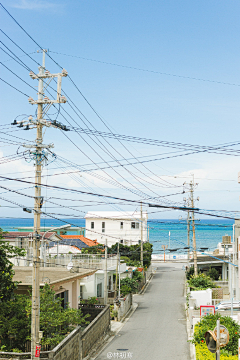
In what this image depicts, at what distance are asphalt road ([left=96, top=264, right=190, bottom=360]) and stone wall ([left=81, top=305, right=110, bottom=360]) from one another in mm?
735

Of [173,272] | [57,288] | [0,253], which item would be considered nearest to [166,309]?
[57,288]

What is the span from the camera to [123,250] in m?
59.9

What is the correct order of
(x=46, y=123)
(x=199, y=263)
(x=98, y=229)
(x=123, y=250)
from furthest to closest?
(x=98, y=229)
(x=123, y=250)
(x=199, y=263)
(x=46, y=123)

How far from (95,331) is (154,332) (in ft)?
18.0

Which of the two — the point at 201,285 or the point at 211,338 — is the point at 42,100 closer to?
the point at 211,338

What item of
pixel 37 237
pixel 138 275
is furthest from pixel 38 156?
pixel 138 275

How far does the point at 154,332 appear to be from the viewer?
83.5 feet

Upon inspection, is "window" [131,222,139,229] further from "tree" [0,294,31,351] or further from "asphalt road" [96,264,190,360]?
"tree" [0,294,31,351]

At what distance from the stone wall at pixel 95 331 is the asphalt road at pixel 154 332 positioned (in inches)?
28.9

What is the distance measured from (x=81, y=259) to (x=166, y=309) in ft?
29.5

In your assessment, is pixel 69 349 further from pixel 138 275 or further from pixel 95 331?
pixel 138 275

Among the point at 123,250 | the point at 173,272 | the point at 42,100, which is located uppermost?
the point at 42,100

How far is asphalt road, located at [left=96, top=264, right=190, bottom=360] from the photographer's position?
799 inches

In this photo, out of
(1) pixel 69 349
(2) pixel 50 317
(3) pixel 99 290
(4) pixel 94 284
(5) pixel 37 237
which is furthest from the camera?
(3) pixel 99 290
